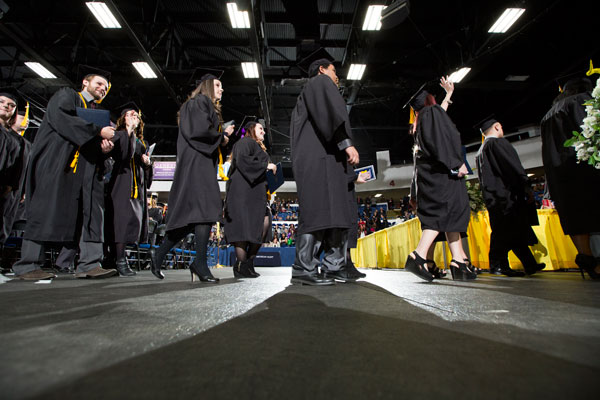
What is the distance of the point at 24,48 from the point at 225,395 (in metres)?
10.7

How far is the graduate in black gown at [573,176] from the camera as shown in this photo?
2.47m

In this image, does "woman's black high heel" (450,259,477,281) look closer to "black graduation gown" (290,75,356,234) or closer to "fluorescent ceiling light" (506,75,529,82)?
"black graduation gown" (290,75,356,234)

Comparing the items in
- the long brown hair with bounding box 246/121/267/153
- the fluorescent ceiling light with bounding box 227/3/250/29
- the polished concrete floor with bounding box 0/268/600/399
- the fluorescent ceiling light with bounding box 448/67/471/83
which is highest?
the fluorescent ceiling light with bounding box 227/3/250/29

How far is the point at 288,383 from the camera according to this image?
1.47ft

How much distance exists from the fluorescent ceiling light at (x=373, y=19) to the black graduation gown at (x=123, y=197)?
5.91 metres

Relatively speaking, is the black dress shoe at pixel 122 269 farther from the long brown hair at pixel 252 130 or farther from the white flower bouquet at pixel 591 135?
the white flower bouquet at pixel 591 135

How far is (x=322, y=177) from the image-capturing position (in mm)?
2156

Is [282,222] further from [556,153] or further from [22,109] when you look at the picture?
[556,153]

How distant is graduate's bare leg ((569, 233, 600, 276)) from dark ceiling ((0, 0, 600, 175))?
19.9ft

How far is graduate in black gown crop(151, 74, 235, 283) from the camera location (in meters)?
2.36

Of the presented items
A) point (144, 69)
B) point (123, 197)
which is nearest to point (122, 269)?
point (123, 197)

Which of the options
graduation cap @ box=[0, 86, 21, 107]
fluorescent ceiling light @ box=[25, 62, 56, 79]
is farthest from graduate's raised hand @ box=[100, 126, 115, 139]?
fluorescent ceiling light @ box=[25, 62, 56, 79]

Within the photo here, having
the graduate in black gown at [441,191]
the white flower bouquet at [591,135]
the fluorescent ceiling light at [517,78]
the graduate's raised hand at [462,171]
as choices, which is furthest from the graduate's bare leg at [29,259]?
the fluorescent ceiling light at [517,78]

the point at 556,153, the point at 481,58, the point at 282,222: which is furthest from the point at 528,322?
the point at 282,222
